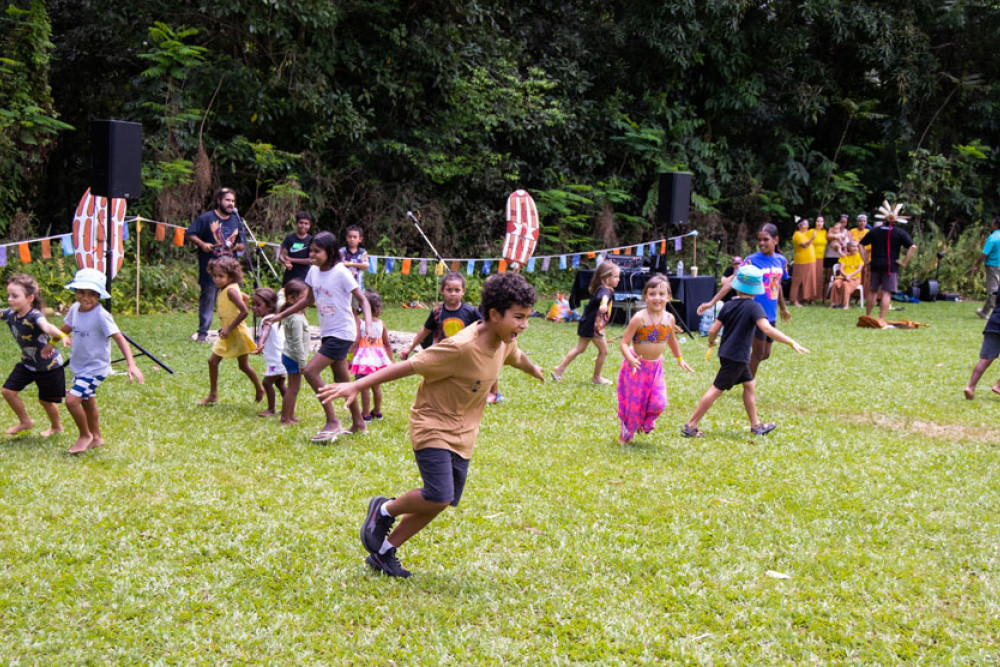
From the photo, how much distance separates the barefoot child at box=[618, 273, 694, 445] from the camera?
7070 millimetres

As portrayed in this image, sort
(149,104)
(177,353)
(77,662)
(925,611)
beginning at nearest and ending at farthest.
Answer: (77,662) → (925,611) → (177,353) → (149,104)

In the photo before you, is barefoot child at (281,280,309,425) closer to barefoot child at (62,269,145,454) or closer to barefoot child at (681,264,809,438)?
barefoot child at (62,269,145,454)

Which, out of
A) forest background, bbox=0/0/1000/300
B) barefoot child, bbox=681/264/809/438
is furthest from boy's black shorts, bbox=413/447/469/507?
forest background, bbox=0/0/1000/300

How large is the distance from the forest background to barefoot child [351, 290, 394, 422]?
11114mm

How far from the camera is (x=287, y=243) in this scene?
1245 centimetres

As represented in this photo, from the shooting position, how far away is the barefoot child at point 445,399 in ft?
13.9

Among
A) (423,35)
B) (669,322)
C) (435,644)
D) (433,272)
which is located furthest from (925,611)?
(423,35)

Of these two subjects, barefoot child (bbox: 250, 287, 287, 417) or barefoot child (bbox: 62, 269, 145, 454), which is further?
barefoot child (bbox: 250, 287, 287, 417)

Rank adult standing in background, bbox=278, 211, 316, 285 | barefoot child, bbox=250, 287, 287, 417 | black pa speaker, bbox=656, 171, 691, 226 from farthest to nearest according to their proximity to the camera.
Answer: black pa speaker, bbox=656, 171, 691, 226
adult standing in background, bbox=278, 211, 316, 285
barefoot child, bbox=250, 287, 287, 417

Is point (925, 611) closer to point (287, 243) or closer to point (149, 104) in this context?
point (287, 243)

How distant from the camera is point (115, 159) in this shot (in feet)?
35.8

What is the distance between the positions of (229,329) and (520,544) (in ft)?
13.8

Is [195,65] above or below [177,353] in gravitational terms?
above

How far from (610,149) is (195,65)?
1069 centimetres
